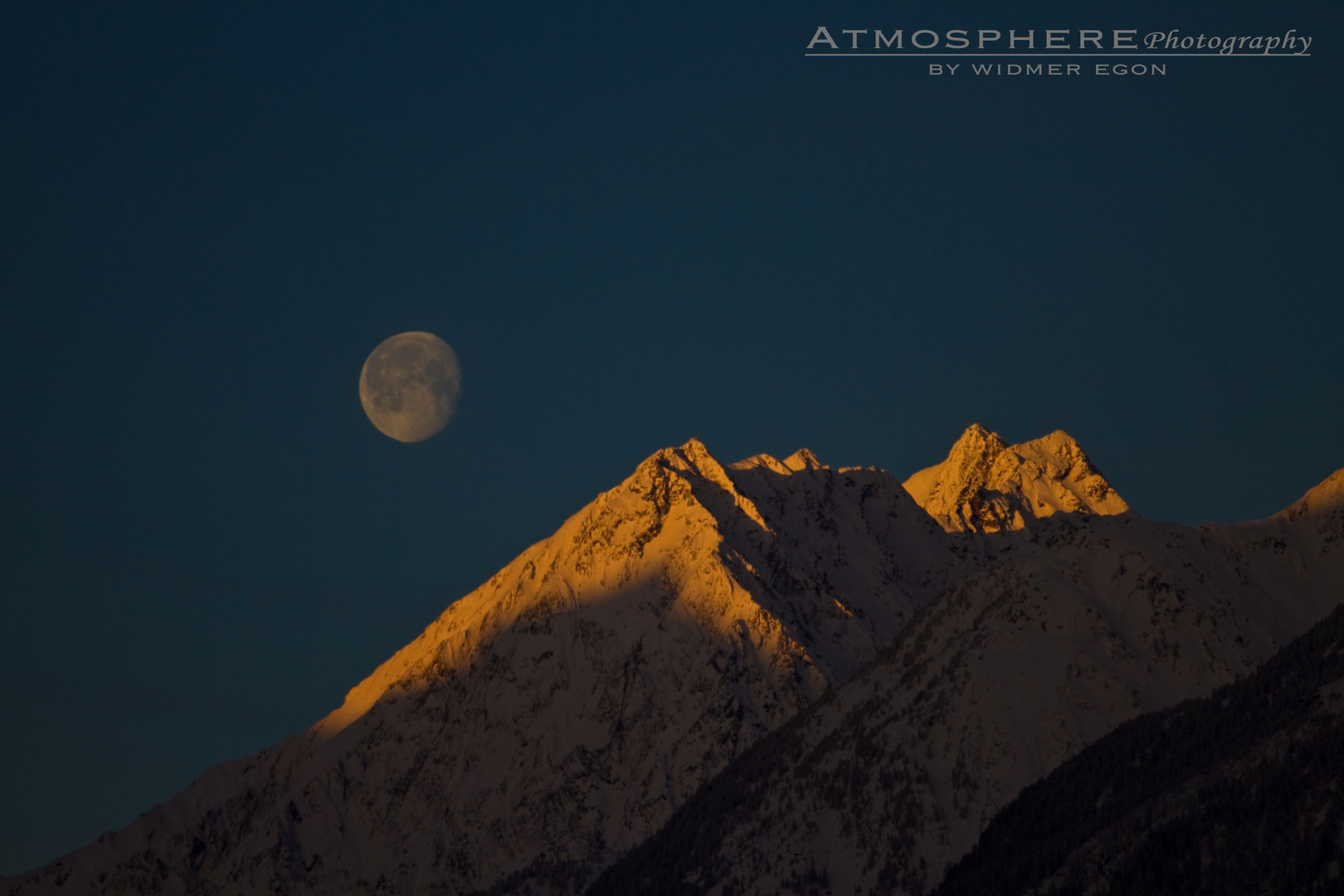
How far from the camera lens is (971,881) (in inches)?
7849

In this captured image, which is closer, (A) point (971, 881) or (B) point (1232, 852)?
(B) point (1232, 852)

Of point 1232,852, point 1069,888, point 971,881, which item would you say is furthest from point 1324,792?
point 971,881

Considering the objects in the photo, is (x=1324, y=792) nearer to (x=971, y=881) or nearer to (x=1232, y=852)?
(x=1232, y=852)

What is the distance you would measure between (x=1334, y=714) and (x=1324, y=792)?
53.1 ft

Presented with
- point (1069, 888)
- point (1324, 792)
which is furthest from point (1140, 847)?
point (1324, 792)

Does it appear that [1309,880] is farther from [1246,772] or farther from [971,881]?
[971,881]

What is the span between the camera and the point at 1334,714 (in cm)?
18750

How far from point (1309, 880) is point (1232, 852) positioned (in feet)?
33.3

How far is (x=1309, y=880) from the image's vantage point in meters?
166

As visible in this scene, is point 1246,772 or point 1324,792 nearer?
point 1324,792

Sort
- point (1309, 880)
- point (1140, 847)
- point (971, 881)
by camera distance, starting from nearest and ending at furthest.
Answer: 1. point (1309, 880)
2. point (1140, 847)
3. point (971, 881)

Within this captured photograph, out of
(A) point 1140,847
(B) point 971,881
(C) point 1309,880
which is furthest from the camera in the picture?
(B) point 971,881

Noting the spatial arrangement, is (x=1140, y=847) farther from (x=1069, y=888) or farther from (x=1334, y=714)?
(x=1334, y=714)

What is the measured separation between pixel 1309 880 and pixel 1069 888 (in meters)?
27.2
